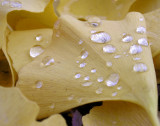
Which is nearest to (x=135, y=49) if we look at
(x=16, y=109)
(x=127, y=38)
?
(x=127, y=38)

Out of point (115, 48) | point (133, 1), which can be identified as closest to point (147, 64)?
point (115, 48)

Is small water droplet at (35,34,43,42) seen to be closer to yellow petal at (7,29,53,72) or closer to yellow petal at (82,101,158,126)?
yellow petal at (7,29,53,72)

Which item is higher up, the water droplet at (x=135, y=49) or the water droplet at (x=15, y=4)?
the water droplet at (x=135, y=49)

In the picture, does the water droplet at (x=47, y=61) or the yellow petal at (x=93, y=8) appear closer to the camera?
the water droplet at (x=47, y=61)

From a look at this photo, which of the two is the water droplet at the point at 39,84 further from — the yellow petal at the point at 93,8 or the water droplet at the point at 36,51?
the yellow petal at the point at 93,8

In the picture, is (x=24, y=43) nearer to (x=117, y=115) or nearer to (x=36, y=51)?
(x=36, y=51)

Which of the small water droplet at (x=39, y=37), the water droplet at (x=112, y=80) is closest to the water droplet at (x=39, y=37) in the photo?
the small water droplet at (x=39, y=37)
